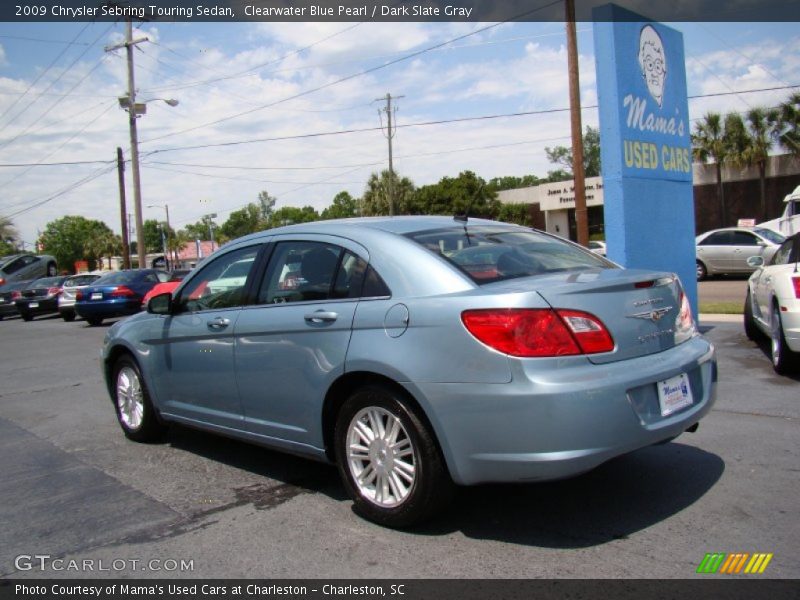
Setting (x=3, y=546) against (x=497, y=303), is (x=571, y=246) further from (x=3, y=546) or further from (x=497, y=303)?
(x=3, y=546)

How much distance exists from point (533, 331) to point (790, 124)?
39.3m

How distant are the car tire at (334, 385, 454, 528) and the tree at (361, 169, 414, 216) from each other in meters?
50.3

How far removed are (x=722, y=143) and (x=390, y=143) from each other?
64.7ft

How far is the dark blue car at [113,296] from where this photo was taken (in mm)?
17578

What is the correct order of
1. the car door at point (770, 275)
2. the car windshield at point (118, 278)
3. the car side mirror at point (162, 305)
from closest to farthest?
the car side mirror at point (162, 305) → the car door at point (770, 275) → the car windshield at point (118, 278)

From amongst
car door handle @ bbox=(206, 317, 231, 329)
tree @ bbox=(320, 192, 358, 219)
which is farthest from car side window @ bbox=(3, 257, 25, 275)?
tree @ bbox=(320, 192, 358, 219)

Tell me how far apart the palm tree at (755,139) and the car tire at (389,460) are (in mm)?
38845

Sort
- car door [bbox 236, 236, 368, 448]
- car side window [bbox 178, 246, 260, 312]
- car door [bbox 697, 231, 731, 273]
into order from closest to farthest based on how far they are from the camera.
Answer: car door [bbox 236, 236, 368, 448], car side window [bbox 178, 246, 260, 312], car door [bbox 697, 231, 731, 273]

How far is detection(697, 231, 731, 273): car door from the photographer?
20344mm

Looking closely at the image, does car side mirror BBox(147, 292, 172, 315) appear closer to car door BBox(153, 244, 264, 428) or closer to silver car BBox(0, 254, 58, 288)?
car door BBox(153, 244, 264, 428)

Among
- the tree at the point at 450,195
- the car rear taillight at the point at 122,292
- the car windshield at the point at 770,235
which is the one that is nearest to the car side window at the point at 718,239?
the car windshield at the point at 770,235

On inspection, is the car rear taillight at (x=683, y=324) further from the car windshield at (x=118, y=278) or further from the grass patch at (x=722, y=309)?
the car windshield at (x=118, y=278)

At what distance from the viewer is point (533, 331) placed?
3.27 meters
